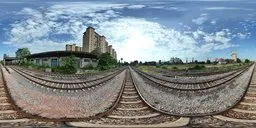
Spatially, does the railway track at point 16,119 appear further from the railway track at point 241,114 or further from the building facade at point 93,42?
the railway track at point 241,114

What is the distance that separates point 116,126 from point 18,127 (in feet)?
5.74

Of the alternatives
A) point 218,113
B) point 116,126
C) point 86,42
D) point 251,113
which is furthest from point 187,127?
point 86,42

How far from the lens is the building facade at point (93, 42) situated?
778 centimetres

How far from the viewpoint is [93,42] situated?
9.06m

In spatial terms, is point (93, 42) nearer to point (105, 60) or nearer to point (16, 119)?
point (16, 119)

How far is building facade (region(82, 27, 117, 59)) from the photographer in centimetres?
778

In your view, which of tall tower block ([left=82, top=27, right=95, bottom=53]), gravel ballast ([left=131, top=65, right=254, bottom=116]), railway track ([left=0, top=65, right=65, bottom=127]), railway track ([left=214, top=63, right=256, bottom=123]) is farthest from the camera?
gravel ballast ([left=131, top=65, right=254, bottom=116])

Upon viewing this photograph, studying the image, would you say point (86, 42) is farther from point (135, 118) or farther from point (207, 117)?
point (207, 117)

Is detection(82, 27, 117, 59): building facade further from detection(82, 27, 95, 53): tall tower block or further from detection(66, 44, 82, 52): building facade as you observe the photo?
detection(66, 44, 82, 52): building facade

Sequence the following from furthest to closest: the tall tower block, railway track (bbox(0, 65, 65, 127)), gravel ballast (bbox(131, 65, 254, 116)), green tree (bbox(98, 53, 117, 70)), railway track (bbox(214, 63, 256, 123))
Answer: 1. green tree (bbox(98, 53, 117, 70))
2. gravel ballast (bbox(131, 65, 254, 116))
3. the tall tower block
4. railway track (bbox(214, 63, 256, 123))
5. railway track (bbox(0, 65, 65, 127))

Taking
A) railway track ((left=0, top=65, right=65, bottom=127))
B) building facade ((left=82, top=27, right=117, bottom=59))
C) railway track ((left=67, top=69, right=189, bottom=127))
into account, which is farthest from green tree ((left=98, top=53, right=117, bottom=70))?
railway track ((left=0, top=65, right=65, bottom=127))

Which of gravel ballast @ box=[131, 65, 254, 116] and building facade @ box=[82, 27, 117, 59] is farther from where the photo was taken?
gravel ballast @ box=[131, 65, 254, 116]

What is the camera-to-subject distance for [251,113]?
8.21 meters

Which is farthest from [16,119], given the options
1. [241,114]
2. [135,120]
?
[241,114]
